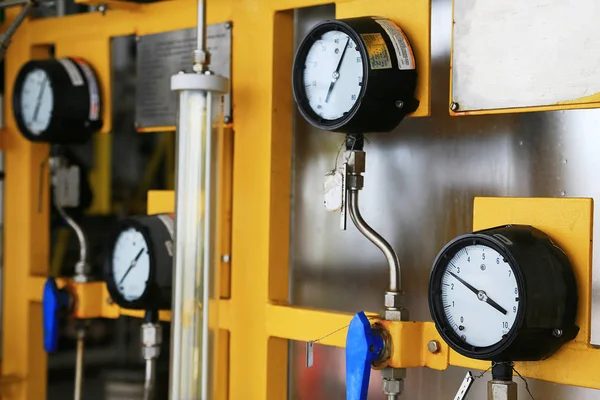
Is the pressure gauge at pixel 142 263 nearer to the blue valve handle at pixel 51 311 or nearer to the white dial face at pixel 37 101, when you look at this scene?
the blue valve handle at pixel 51 311

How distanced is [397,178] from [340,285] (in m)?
0.22

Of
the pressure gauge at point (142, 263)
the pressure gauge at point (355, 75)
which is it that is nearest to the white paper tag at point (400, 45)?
the pressure gauge at point (355, 75)

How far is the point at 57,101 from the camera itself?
1.74 m

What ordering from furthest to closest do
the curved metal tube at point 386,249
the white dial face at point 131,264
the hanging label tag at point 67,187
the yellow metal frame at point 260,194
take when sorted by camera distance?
the hanging label tag at point 67,187
the white dial face at point 131,264
the yellow metal frame at point 260,194
the curved metal tube at point 386,249

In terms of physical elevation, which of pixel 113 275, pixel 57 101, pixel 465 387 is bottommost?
pixel 465 387

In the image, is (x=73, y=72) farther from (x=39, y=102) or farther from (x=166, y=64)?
(x=166, y=64)

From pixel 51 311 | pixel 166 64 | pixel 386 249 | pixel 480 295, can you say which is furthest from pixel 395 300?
pixel 51 311

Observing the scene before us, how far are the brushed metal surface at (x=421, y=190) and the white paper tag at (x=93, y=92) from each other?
0.43 metres

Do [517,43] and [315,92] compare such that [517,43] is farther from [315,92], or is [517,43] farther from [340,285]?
[340,285]

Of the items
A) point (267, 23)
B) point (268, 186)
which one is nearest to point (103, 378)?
point (268, 186)

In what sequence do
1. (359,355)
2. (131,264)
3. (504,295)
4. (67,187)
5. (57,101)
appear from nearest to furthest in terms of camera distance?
(504,295), (359,355), (131,264), (57,101), (67,187)

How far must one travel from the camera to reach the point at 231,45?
1.54 m

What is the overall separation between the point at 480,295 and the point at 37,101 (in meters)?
1.04

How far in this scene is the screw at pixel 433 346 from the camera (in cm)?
127
